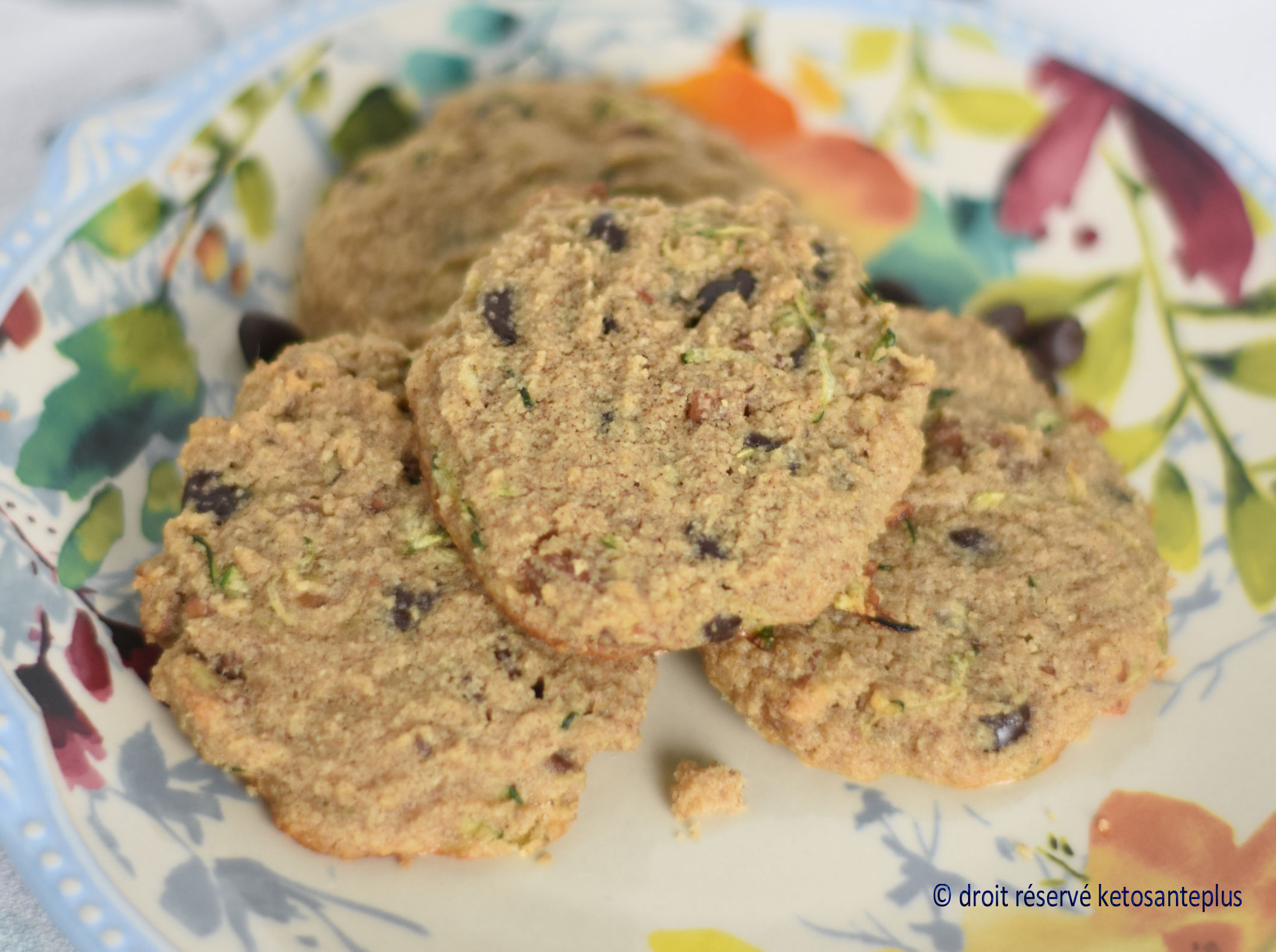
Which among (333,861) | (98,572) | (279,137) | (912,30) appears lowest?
(333,861)

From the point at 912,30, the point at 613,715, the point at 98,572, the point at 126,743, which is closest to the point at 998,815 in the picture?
the point at 613,715

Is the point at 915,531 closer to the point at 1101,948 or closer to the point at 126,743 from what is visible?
the point at 1101,948

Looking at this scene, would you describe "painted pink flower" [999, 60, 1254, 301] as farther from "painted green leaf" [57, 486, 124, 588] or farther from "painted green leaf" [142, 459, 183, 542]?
"painted green leaf" [57, 486, 124, 588]

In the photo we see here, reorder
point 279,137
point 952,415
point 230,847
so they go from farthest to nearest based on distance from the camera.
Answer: point 279,137, point 952,415, point 230,847

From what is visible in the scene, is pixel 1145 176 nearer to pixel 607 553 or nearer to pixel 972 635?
pixel 972 635

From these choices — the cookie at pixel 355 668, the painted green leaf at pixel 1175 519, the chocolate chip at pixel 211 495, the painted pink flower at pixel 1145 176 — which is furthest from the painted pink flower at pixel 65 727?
the painted pink flower at pixel 1145 176

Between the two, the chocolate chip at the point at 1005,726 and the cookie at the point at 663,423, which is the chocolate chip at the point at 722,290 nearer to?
the cookie at the point at 663,423
